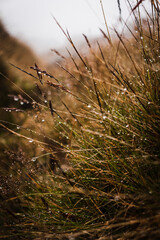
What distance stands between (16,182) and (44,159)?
2.02 feet

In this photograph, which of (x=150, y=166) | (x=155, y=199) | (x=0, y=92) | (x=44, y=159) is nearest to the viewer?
(x=155, y=199)

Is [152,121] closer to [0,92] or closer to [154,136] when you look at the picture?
[154,136]

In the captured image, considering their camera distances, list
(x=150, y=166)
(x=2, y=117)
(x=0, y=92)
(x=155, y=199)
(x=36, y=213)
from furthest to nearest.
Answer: (x=0, y=92), (x=2, y=117), (x=36, y=213), (x=150, y=166), (x=155, y=199)

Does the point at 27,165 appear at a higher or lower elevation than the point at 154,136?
higher

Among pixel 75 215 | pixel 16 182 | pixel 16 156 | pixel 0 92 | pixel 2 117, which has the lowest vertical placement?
pixel 75 215

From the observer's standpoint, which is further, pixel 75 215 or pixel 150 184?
pixel 75 215

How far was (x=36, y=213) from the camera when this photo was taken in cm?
90

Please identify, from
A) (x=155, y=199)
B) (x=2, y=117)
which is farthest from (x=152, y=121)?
(x=2, y=117)

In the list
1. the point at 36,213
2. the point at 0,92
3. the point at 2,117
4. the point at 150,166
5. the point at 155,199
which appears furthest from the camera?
the point at 0,92

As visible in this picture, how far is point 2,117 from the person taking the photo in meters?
2.22

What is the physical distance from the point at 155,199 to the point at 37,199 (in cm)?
72

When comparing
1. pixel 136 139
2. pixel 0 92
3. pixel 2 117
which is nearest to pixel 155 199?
pixel 136 139

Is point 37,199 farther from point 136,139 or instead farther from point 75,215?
point 136,139

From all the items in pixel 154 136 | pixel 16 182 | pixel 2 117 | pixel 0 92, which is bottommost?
pixel 154 136
